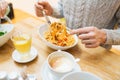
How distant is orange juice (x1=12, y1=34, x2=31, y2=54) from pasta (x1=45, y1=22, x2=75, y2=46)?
12 centimetres

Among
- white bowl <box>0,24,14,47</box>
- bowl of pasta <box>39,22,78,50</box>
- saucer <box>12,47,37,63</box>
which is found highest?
white bowl <box>0,24,14,47</box>

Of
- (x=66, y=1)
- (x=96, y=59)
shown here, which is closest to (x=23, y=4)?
(x=66, y=1)

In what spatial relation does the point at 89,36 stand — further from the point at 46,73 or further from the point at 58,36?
the point at 46,73

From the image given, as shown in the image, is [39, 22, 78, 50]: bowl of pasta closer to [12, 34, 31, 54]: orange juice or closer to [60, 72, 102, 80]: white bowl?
[12, 34, 31, 54]: orange juice

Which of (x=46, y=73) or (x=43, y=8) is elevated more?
(x=43, y=8)

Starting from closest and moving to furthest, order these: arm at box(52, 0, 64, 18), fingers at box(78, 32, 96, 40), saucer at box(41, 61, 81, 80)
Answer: saucer at box(41, 61, 81, 80) < fingers at box(78, 32, 96, 40) < arm at box(52, 0, 64, 18)

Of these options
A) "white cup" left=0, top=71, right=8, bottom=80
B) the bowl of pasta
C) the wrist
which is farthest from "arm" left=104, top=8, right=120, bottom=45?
"white cup" left=0, top=71, right=8, bottom=80

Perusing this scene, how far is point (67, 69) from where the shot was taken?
0.74 m

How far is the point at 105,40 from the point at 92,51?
89 mm

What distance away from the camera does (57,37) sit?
3.17 ft

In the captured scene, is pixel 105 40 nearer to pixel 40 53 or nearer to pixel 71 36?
pixel 71 36

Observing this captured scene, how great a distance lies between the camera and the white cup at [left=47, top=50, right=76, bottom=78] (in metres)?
0.72

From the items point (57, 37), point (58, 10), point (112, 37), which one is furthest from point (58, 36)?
point (58, 10)

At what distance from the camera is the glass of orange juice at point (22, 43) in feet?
2.81
